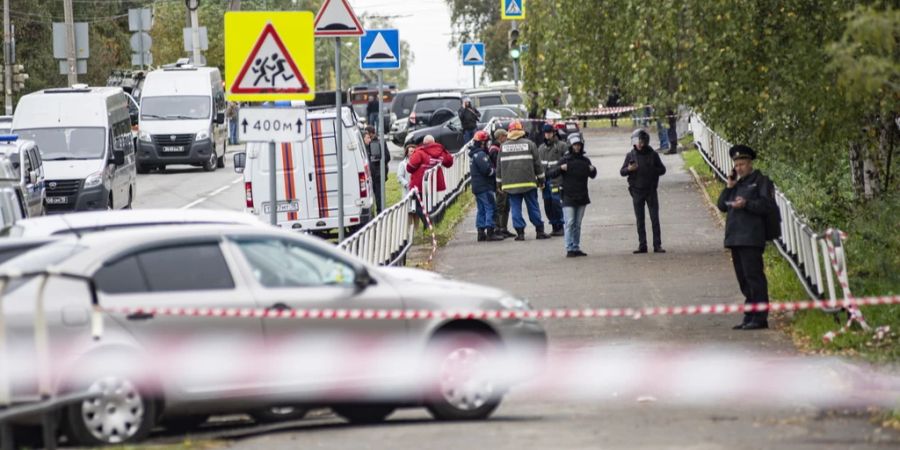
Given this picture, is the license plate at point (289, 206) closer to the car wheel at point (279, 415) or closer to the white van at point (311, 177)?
the white van at point (311, 177)

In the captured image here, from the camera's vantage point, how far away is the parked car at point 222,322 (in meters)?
10.5

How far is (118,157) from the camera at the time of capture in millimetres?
33656

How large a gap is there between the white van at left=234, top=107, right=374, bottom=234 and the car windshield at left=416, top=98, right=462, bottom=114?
2196 cm

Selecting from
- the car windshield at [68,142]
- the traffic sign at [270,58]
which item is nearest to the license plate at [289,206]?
the car windshield at [68,142]

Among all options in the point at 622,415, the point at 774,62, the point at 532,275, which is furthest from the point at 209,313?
the point at 532,275

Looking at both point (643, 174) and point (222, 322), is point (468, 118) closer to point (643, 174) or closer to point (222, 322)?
point (643, 174)

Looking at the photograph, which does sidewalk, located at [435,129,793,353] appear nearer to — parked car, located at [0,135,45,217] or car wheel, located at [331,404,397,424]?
car wheel, located at [331,404,397,424]

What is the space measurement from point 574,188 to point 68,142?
44.4ft

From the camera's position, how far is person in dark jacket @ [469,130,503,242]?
2669cm

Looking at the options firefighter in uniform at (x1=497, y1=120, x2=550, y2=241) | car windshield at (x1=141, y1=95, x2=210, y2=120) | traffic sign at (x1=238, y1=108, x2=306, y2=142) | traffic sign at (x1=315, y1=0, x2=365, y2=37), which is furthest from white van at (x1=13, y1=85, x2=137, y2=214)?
traffic sign at (x1=238, y1=108, x2=306, y2=142)

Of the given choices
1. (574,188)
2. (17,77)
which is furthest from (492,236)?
(17,77)

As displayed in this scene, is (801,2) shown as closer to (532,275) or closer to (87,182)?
(532,275)

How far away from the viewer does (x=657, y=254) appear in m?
23.5

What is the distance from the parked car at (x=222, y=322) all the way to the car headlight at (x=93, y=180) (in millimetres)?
21108
